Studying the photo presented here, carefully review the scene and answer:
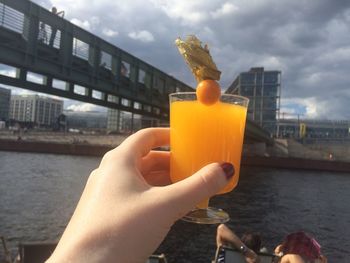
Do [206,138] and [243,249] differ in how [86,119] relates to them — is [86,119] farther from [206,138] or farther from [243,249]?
[206,138]

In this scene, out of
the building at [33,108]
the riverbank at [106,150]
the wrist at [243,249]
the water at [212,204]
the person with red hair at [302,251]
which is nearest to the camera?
the person with red hair at [302,251]

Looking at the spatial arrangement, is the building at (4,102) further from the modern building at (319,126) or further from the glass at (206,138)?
the glass at (206,138)

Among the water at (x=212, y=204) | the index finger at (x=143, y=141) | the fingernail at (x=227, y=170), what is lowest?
the water at (x=212, y=204)

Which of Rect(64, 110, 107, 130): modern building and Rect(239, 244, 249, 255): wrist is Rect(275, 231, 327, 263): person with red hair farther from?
Rect(64, 110, 107, 130): modern building

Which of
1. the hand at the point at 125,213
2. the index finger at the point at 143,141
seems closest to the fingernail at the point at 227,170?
the hand at the point at 125,213

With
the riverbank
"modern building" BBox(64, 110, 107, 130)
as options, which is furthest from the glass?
"modern building" BBox(64, 110, 107, 130)

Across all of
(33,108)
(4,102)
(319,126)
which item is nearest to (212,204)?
(319,126)
